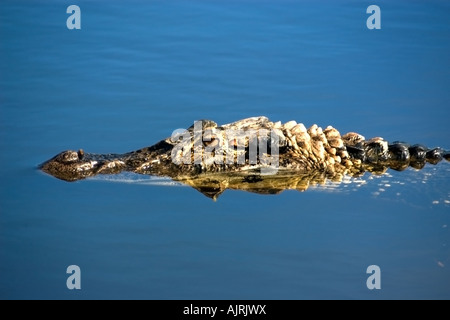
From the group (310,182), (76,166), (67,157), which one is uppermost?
(67,157)

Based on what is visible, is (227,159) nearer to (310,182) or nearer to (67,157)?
(310,182)

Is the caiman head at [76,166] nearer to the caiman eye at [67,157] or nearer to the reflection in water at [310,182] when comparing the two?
the caiman eye at [67,157]

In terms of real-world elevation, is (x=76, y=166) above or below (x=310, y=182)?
above

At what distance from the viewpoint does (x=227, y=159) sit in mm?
10898

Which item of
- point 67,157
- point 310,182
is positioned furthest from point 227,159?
point 67,157

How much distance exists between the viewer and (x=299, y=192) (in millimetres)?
10586

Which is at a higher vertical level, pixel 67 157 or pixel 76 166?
pixel 67 157

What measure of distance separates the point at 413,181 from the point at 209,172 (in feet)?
8.03

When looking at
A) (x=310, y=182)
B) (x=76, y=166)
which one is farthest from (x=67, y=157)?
(x=310, y=182)

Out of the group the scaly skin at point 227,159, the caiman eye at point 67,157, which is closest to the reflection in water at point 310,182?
the scaly skin at point 227,159

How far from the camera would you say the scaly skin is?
10844 millimetres

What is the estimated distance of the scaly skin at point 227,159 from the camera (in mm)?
10844

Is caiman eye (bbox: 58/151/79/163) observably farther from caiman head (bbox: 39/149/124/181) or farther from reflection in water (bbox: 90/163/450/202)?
reflection in water (bbox: 90/163/450/202)

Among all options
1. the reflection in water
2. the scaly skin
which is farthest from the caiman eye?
the reflection in water
